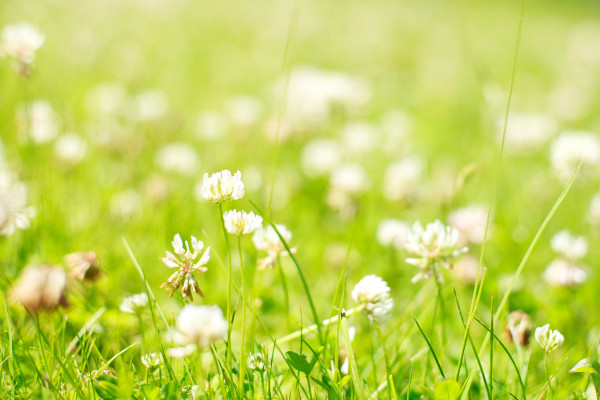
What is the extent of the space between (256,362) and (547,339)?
0.48m

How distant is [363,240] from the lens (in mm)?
1760

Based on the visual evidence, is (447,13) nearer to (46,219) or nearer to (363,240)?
(363,240)

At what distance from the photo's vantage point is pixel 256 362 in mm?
929

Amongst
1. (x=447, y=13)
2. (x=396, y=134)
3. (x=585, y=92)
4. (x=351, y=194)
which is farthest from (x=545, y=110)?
(x=447, y=13)

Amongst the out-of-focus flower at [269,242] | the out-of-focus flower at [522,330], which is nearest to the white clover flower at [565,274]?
the out-of-focus flower at [522,330]

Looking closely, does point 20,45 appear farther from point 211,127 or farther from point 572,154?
point 572,154

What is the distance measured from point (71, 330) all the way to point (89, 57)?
2.43 m

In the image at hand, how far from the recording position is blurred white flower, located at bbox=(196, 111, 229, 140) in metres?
2.35

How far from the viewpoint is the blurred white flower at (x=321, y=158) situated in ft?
6.98

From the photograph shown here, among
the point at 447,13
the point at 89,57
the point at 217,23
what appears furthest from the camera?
the point at 447,13

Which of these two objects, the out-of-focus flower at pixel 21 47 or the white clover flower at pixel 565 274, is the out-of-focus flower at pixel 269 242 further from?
the white clover flower at pixel 565 274

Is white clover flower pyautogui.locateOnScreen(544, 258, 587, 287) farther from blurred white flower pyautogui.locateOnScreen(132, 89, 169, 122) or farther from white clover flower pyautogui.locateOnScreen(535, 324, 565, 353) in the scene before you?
blurred white flower pyautogui.locateOnScreen(132, 89, 169, 122)

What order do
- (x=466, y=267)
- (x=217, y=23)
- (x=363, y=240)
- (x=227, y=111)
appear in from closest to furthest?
(x=466, y=267)
(x=363, y=240)
(x=227, y=111)
(x=217, y=23)

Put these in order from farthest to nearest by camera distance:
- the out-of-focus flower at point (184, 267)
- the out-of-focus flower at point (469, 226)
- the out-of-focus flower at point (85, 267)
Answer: the out-of-focus flower at point (469, 226)
the out-of-focus flower at point (85, 267)
the out-of-focus flower at point (184, 267)
